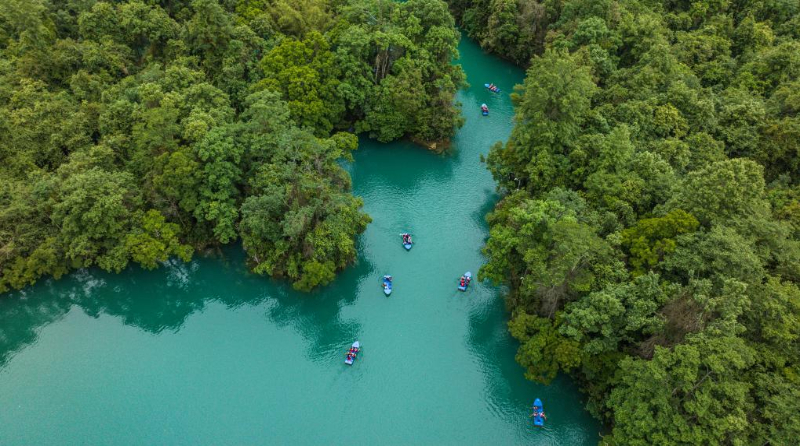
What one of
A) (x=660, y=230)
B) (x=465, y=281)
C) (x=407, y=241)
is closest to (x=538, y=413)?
(x=465, y=281)

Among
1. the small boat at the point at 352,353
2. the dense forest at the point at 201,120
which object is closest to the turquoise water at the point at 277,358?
the small boat at the point at 352,353

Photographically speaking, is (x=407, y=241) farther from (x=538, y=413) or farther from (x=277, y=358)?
(x=538, y=413)

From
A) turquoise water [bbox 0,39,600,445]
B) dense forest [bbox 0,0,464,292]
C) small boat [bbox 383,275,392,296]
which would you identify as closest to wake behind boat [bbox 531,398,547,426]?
turquoise water [bbox 0,39,600,445]

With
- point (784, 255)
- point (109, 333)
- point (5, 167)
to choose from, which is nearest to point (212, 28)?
point (5, 167)

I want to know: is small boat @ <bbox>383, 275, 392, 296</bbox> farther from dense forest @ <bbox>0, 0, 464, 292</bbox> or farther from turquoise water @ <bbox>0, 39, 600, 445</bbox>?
dense forest @ <bbox>0, 0, 464, 292</bbox>

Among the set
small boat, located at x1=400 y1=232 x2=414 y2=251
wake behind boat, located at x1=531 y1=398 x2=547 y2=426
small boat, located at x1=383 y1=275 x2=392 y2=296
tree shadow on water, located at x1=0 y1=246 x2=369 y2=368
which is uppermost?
small boat, located at x1=400 y1=232 x2=414 y2=251

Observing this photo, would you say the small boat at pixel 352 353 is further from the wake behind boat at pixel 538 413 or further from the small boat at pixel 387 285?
the wake behind boat at pixel 538 413

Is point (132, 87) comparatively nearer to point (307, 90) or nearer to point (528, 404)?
point (307, 90)
